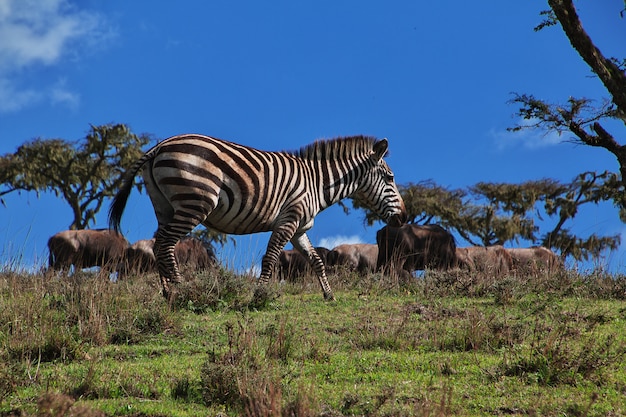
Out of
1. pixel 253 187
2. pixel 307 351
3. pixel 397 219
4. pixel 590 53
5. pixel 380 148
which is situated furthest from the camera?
pixel 590 53

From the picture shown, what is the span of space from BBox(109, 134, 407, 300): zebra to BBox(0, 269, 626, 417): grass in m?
0.87

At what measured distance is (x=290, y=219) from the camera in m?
12.4

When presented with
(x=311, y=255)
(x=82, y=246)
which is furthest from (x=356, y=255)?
(x=311, y=255)

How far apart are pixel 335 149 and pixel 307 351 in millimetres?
6852

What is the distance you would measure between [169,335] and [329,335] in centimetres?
206

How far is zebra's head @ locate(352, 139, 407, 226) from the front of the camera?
562 inches

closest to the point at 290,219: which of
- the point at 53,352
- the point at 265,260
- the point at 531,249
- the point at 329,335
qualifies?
the point at 265,260

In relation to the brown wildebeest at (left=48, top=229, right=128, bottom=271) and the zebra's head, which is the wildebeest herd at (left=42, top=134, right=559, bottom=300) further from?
the brown wildebeest at (left=48, top=229, right=128, bottom=271)

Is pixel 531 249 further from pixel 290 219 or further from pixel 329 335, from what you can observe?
pixel 329 335

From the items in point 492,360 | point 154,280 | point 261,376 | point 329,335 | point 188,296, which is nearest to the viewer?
point 261,376

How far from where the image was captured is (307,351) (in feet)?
25.3

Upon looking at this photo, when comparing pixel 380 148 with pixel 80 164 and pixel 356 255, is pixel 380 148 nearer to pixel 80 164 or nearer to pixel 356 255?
pixel 356 255

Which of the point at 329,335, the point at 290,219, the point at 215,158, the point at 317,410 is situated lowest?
the point at 317,410

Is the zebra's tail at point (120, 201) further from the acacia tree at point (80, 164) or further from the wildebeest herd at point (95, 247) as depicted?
the acacia tree at point (80, 164)
